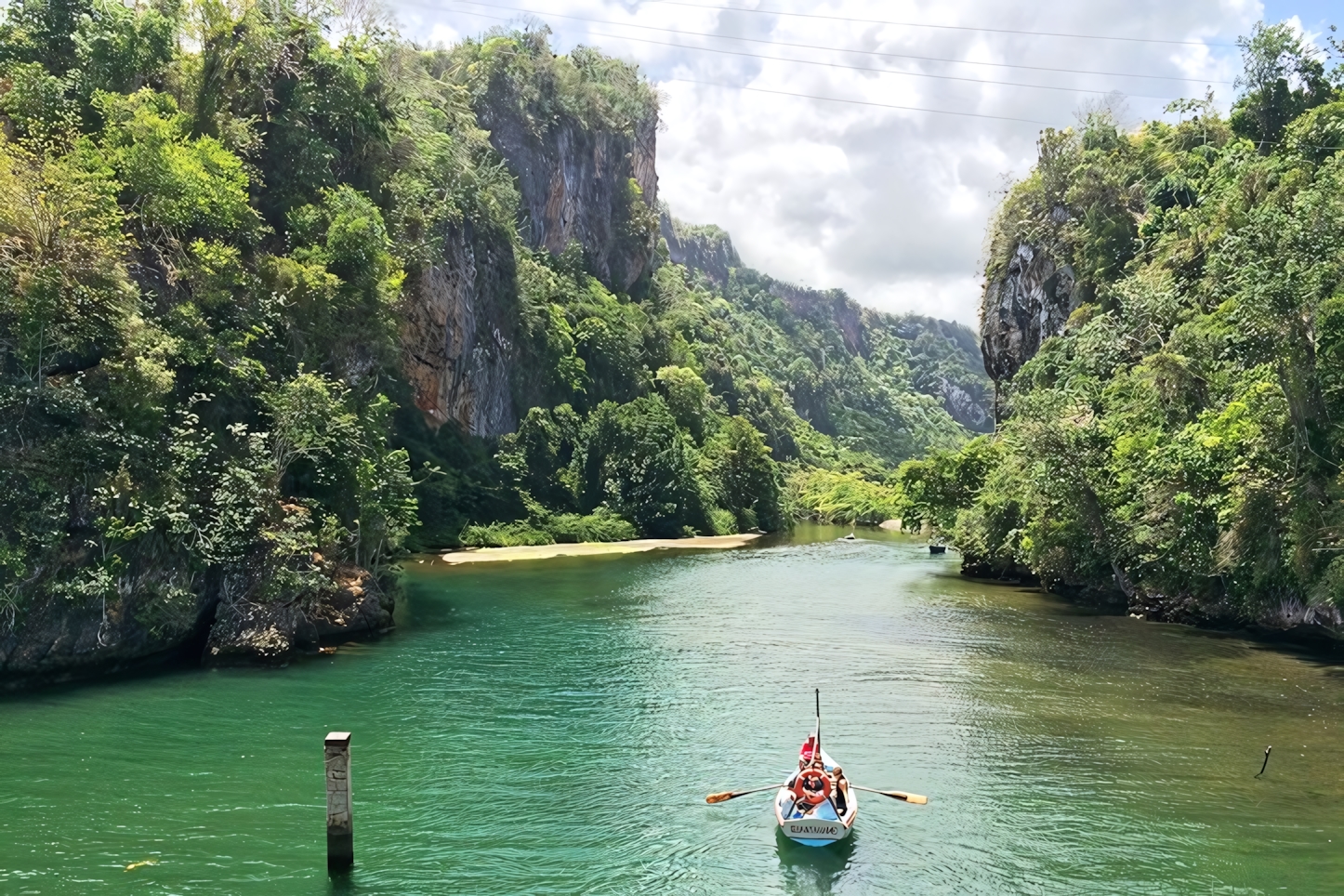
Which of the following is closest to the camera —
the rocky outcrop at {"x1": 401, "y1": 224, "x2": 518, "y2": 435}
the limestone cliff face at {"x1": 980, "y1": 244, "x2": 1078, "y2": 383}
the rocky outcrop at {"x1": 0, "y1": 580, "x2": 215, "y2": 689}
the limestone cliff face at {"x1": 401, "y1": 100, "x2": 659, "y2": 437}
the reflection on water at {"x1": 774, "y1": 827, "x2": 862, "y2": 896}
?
the reflection on water at {"x1": 774, "y1": 827, "x2": 862, "y2": 896}

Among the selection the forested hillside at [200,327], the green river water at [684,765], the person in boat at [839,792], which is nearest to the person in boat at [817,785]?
the person in boat at [839,792]

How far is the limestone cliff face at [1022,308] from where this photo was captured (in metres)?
77.3

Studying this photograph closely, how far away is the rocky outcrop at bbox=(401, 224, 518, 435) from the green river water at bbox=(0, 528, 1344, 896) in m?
41.4

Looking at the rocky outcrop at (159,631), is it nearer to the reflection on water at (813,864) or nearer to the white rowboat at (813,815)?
the white rowboat at (813,815)

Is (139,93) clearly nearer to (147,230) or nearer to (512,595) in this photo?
(147,230)

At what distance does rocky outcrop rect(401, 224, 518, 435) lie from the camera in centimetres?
7631

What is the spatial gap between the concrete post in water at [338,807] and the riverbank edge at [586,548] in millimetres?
50517

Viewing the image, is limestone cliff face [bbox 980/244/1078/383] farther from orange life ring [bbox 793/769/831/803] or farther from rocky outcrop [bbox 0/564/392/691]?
orange life ring [bbox 793/769/831/803]

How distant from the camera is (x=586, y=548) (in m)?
79.4

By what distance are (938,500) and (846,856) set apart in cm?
5022

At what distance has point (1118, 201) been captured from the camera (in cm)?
7275

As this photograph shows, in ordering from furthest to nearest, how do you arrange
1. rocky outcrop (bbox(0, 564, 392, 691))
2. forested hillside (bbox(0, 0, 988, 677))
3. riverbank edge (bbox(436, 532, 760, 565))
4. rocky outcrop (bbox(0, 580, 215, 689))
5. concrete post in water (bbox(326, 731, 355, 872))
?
riverbank edge (bbox(436, 532, 760, 565)), forested hillside (bbox(0, 0, 988, 677)), rocky outcrop (bbox(0, 564, 392, 691)), rocky outcrop (bbox(0, 580, 215, 689)), concrete post in water (bbox(326, 731, 355, 872))

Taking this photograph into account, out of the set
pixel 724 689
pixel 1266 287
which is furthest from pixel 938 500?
pixel 724 689

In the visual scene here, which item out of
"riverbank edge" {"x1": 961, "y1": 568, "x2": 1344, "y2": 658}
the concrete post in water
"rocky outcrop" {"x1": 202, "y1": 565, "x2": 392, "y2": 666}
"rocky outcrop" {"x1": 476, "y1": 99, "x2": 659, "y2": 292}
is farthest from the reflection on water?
"rocky outcrop" {"x1": 476, "y1": 99, "x2": 659, "y2": 292}
